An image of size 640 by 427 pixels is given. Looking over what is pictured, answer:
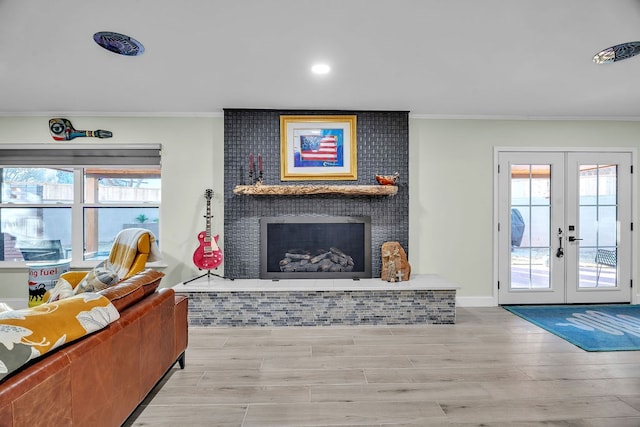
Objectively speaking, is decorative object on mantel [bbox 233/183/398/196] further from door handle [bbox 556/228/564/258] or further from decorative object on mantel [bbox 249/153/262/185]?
door handle [bbox 556/228/564/258]

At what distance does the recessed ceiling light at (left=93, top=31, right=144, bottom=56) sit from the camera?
7.28ft

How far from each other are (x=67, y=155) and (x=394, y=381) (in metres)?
4.16

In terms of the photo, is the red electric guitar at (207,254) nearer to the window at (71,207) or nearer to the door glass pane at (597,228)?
the window at (71,207)

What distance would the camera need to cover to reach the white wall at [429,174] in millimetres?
3963

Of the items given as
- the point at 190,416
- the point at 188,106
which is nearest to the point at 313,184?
the point at 188,106

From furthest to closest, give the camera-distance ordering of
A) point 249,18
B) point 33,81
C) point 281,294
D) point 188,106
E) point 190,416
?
1. point 188,106
2. point 281,294
3. point 33,81
4. point 249,18
5. point 190,416

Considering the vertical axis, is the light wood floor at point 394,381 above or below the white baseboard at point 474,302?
below

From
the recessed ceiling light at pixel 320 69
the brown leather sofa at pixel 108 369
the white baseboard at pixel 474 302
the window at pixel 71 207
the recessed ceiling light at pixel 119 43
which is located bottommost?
the white baseboard at pixel 474 302

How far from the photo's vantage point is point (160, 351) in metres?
2.00

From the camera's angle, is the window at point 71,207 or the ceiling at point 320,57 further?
the window at point 71,207

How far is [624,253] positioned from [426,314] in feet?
8.95

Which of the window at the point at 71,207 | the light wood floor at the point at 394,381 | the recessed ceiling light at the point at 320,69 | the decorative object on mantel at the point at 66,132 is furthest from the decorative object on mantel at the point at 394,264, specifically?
the decorative object on mantel at the point at 66,132

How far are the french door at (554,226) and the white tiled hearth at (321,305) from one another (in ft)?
4.01

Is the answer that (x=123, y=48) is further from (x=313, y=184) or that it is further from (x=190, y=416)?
(x=190, y=416)
